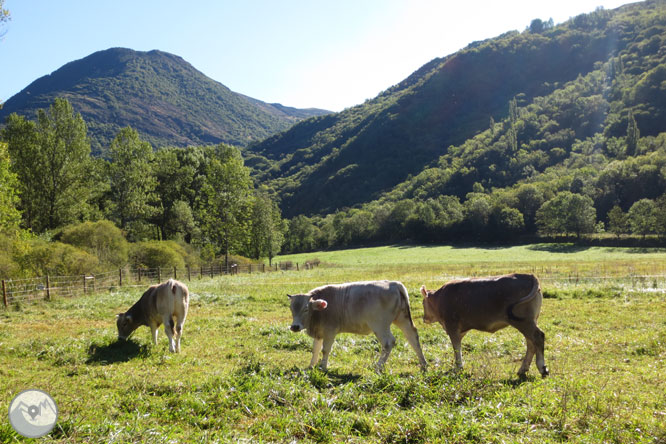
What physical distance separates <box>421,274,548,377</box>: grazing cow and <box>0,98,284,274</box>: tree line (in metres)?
27.5

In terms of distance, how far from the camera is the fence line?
71.0 ft

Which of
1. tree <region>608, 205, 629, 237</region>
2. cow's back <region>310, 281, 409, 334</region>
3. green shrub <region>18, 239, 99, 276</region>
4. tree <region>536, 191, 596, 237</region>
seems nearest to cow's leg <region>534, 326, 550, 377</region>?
cow's back <region>310, 281, 409, 334</region>

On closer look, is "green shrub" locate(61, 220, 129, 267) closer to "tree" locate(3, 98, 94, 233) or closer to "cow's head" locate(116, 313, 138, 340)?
"tree" locate(3, 98, 94, 233)

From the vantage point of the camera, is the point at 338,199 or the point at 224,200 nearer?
the point at 224,200

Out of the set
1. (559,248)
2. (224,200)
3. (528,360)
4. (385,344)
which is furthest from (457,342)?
(559,248)

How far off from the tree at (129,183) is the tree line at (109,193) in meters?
0.11

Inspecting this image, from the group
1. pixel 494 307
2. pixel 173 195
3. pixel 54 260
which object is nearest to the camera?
pixel 494 307

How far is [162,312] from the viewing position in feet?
38.2

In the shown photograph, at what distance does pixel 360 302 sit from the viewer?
30.2ft

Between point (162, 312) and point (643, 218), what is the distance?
9777 cm

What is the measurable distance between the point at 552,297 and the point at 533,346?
15.0 meters

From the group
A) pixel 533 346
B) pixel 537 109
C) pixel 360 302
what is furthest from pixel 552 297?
pixel 537 109

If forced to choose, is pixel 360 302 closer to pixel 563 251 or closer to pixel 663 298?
pixel 663 298

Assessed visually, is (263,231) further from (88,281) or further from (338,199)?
(338,199)
